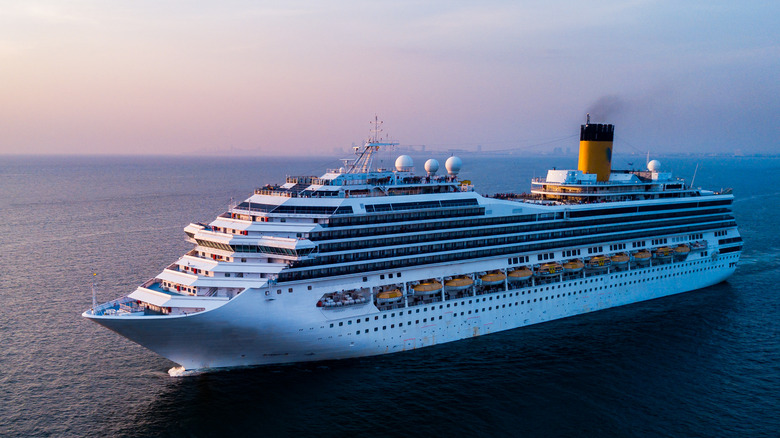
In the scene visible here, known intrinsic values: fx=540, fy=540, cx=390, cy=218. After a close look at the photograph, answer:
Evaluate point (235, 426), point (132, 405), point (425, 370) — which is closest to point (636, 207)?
point (425, 370)

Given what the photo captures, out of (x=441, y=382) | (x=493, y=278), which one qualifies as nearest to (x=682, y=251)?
(x=493, y=278)

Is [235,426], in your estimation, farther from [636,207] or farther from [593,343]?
[636,207]

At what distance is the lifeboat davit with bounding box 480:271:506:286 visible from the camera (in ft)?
129

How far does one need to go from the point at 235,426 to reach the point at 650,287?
128 feet

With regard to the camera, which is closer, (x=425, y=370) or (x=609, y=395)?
(x=609, y=395)

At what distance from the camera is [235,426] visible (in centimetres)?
2823

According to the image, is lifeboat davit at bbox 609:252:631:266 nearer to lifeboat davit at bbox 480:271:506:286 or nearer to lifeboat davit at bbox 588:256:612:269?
lifeboat davit at bbox 588:256:612:269

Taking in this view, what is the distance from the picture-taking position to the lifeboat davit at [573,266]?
142ft

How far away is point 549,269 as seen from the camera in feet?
140

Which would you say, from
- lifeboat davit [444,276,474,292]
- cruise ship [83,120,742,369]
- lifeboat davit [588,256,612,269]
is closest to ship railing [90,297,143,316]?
cruise ship [83,120,742,369]

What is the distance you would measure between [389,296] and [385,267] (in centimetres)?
197

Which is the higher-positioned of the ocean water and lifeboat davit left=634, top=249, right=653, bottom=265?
lifeboat davit left=634, top=249, right=653, bottom=265

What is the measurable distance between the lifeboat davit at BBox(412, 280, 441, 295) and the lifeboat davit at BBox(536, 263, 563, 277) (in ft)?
32.0

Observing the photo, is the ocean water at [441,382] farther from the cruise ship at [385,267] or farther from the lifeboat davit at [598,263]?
the lifeboat davit at [598,263]
